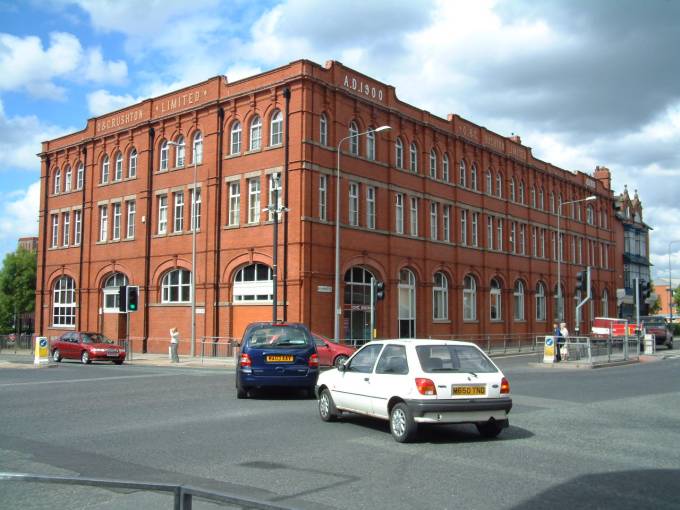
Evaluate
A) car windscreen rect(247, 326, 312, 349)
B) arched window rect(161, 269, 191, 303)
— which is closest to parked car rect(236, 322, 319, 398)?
car windscreen rect(247, 326, 312, 349)

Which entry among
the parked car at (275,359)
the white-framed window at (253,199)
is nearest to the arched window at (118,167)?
the white-framed window at (253,199)

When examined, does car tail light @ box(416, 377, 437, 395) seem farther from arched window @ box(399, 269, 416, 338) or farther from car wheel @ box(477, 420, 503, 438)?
arched window @ box(399, 269, 416, 338)

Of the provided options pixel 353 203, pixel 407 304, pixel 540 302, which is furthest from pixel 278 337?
pixel 540 302

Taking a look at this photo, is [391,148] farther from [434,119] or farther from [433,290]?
[433,290]

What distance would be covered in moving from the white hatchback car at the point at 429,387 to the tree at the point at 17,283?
7376 cm

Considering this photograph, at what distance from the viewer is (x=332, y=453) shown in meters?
8.92

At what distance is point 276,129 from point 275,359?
67.6 feet

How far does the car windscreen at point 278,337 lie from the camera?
15312 millimetres

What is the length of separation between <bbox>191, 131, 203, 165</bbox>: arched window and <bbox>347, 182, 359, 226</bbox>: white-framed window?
330 inches

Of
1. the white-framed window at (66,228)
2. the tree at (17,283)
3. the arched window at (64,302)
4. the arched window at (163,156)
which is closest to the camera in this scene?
the arched window at (163,156)

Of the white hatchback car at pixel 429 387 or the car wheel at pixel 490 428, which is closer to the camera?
the white hatchback car at pixel 429 387

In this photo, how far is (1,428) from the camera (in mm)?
11070

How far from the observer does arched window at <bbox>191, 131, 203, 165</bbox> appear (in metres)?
37.2

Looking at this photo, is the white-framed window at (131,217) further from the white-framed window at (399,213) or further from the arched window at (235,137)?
the white-framed window at (399,213)
